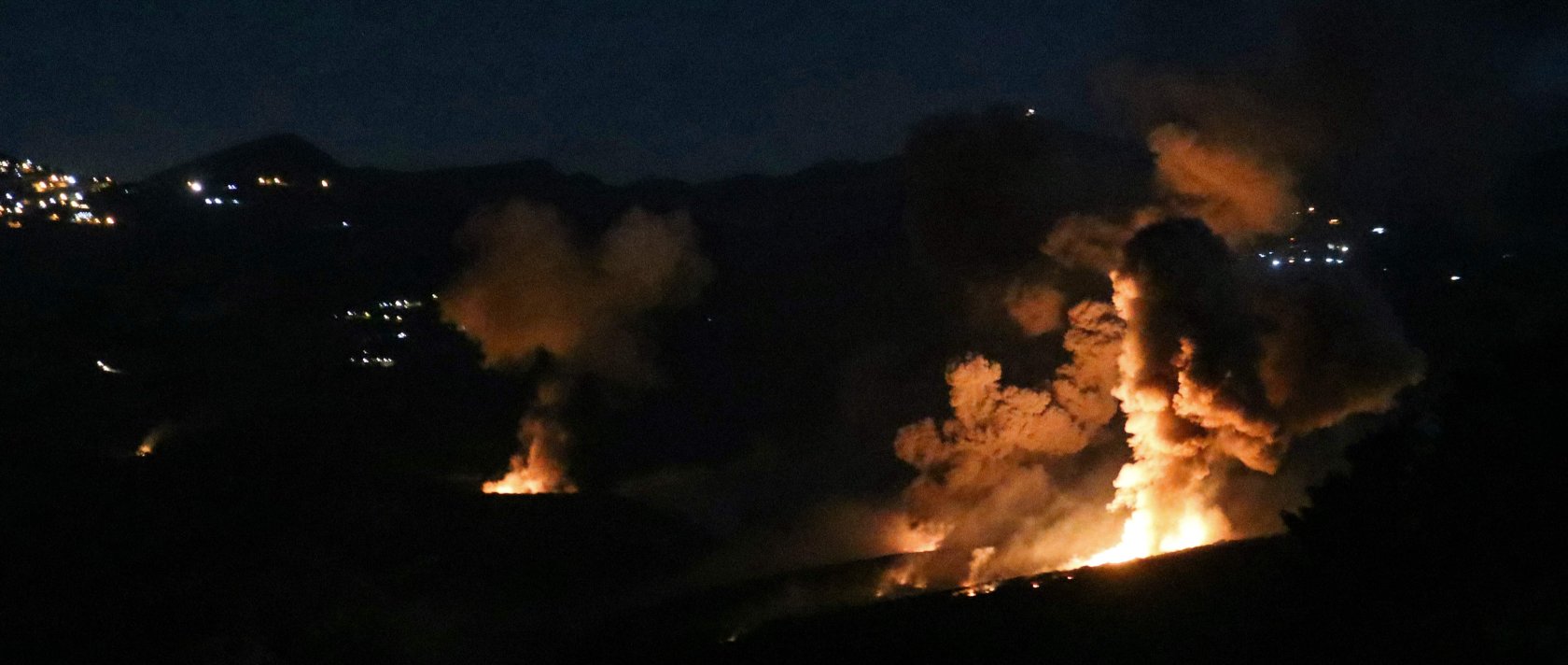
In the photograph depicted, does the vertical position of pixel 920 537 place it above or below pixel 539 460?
below

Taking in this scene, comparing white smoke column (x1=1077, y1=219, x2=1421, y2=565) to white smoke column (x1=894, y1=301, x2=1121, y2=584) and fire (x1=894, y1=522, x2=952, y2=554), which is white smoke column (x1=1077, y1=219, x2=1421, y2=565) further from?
fire (x1=894, y1=522, x2=952, y2=554)

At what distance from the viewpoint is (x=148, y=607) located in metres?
41.0

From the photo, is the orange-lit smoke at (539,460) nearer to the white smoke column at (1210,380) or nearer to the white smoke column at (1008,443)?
the white smoke column at (1008,443)

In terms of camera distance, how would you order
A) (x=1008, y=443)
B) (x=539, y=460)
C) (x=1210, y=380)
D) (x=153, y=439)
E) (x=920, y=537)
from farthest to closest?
1. (x=153, y=439)
2. (x=539, y=460)
3. (x=920, y=537)
4. (x=1008, y=443)
5. (x=1210, y=380)

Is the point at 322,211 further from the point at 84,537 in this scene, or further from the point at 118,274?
the point at 84,537

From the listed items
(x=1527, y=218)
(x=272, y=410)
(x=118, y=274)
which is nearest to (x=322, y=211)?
(x=118, y=274)

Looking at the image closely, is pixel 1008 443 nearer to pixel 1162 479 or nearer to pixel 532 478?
pixel 1162 479

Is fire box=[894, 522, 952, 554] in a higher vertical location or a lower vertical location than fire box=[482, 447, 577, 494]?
lower

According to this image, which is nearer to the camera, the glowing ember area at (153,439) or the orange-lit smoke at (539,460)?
the orange-lit smoke at (539,460)

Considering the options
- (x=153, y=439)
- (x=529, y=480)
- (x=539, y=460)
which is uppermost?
(x=153, y=439)

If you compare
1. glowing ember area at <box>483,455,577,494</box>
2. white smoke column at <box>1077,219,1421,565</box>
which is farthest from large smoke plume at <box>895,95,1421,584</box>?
glowing ember area at <box>483,455,577,494</box>

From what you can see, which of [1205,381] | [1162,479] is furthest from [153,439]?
[1205,381]

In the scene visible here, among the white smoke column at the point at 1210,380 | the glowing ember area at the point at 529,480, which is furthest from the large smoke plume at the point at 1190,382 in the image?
the glowing ember area at the point at 529,480

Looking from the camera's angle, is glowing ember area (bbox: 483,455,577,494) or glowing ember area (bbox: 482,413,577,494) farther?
glowing ember area (bbox: 482,413,577,494)
